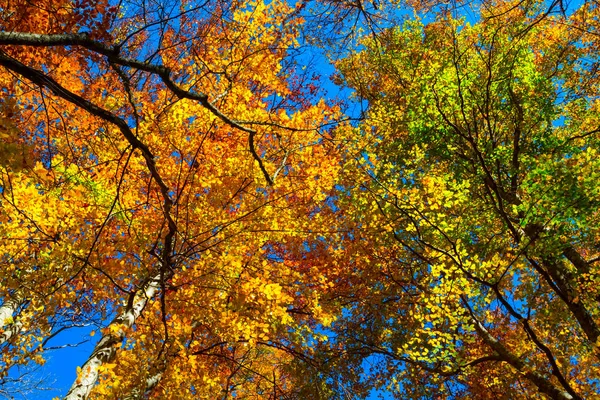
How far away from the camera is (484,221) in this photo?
24.6ft

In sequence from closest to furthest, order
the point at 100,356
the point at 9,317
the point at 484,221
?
the point at 100,356 < the point at 9,317 < the point at 484,221

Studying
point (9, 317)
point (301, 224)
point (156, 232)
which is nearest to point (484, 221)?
point (301, 224)

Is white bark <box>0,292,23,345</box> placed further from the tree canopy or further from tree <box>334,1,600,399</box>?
tree <box>334,1,600,399</box>

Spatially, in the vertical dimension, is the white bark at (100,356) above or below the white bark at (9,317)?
below

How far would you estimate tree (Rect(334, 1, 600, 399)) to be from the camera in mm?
5668

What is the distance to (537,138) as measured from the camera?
7.95 m

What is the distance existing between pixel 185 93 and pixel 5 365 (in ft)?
22.1

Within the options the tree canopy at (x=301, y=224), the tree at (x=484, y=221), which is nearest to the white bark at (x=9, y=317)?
the tree canopy at (x=301, y=224)

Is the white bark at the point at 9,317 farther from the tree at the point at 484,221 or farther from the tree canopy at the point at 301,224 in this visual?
the tree at the point at 484,221

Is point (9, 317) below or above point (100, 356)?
above

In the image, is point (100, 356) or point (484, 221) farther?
point (484, 221)

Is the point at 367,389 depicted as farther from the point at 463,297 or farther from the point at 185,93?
the point at 185,93

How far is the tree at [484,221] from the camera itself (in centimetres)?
567

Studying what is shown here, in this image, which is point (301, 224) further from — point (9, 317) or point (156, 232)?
point (9, 317)
